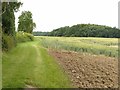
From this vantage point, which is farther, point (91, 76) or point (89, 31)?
point (89, 31)

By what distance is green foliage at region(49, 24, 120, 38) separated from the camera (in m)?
112

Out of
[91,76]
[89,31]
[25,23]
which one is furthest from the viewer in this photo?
[89,31]

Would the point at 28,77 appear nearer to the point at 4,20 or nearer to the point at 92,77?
the point at 92,77

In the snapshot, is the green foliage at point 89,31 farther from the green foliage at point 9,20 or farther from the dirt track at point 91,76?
the dirt track at point 91,76

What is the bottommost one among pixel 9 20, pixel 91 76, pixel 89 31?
pixel 91 76

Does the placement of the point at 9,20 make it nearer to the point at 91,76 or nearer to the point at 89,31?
the point at 91,76

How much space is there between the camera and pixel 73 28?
437 ft

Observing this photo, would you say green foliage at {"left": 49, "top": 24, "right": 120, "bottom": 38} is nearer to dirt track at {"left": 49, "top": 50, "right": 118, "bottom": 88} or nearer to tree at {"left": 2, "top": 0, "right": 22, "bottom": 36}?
tree at {"left": 2, "top": 0, "right": 22, "bottom": 36}

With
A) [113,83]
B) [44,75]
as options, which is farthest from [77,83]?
[113,83]

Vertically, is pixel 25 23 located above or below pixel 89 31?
above

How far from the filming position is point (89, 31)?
11950 centimetres

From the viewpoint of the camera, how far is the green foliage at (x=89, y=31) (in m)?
112

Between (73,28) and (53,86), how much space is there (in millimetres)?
117461

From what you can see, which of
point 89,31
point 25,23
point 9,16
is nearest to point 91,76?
point 9,16
